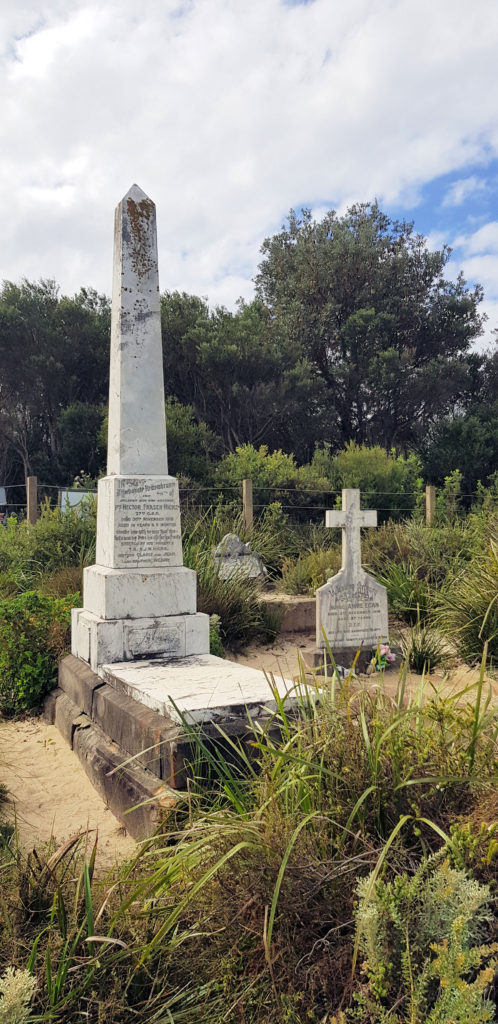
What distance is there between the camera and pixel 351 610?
23.0 ft

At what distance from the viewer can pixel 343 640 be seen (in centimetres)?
→ 699

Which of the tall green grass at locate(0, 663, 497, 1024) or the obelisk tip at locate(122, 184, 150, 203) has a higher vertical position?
the obelisk tip at locate(122, 184, 150, 203)

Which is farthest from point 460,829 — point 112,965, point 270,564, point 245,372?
point 245,372

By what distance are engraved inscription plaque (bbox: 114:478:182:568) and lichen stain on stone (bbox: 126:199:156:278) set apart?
160 centimetres

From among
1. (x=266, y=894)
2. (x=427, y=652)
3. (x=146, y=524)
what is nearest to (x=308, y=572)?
(x=427, y=652)

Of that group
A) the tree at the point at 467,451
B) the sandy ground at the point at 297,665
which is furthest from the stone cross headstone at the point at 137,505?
the tree at the point at 467,451

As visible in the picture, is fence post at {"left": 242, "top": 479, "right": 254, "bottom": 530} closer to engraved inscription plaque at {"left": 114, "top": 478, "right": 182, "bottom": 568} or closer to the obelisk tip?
engraved inscription plaque at {"left": 114, "top": 478, "right": 182, "bottom": 568}

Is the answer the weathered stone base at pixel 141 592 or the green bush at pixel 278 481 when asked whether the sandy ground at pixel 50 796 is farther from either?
the green bush at pixel 278 481

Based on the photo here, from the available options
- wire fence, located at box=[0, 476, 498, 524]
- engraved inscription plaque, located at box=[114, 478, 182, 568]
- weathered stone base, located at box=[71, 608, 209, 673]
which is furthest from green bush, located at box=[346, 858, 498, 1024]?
wire fence, located at box=[0, 476, 498, 524]

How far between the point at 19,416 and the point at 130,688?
19.7 m

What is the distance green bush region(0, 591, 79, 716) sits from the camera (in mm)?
5406

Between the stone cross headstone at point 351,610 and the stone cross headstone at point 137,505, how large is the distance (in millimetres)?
2076

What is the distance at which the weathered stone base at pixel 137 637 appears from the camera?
4844 millimetres

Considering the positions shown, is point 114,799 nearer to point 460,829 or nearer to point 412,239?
point 460,829
